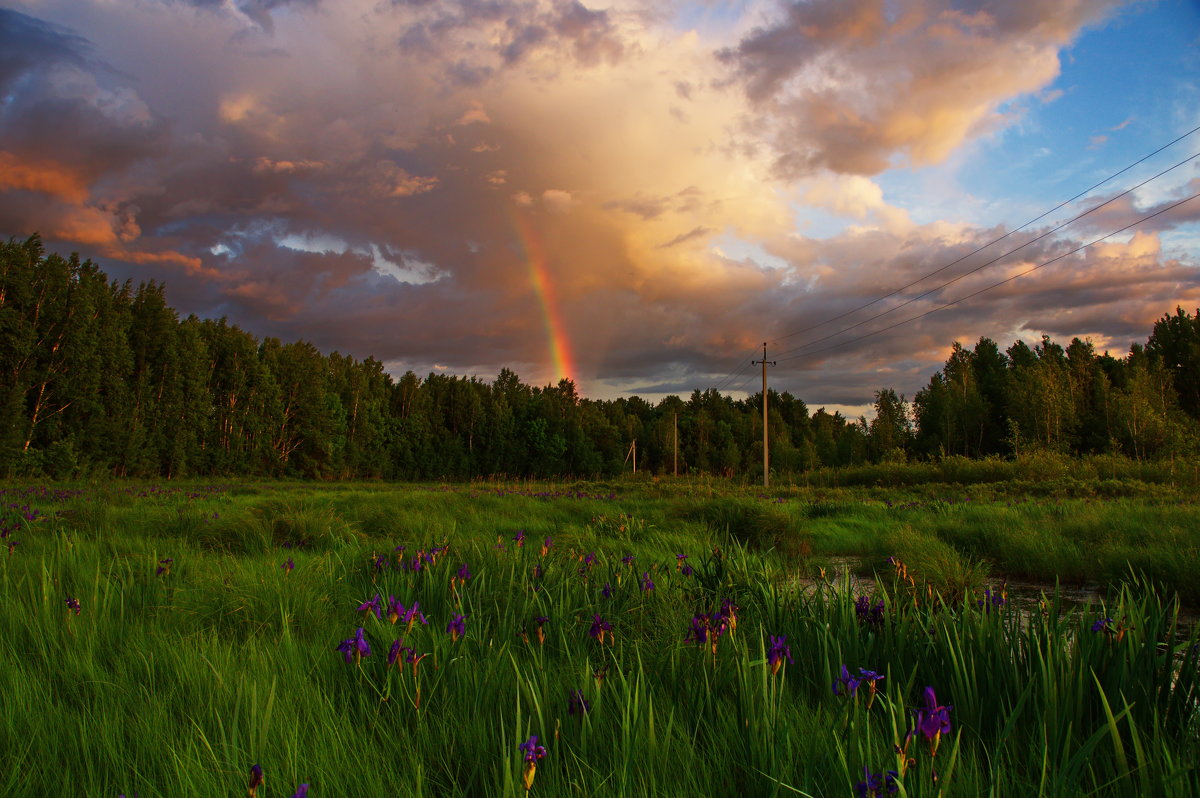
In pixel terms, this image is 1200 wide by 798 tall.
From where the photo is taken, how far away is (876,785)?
1.26 meters

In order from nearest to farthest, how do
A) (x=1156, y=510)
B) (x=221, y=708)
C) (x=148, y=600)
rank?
(x=221, y=708) → (x=148, y=600) → (x=1156, y=510)

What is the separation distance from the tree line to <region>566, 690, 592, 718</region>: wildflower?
1635 centimetres

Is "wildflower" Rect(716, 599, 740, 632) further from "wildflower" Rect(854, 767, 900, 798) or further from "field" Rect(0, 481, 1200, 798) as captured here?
"wildflower" Rect(854, 767, 900, 798)

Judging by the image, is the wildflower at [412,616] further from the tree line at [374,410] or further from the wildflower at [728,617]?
the tree line at [374,410]

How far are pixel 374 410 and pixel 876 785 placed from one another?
209 ft

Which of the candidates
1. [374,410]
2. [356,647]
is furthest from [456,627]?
[374,410]

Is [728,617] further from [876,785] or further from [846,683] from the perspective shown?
[876,785]

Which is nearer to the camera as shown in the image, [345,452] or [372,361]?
[345,452]

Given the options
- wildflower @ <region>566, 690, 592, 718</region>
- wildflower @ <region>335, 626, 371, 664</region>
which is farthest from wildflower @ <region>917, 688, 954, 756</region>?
wildflower @ <region>335, 626, 371, 664</region>

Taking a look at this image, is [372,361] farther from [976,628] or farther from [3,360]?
[976,628]

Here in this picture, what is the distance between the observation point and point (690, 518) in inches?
405

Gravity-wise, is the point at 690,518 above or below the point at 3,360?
below

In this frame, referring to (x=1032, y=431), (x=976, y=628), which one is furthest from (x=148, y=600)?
(x=1032, y=431)

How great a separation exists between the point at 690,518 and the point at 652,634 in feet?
23.6
